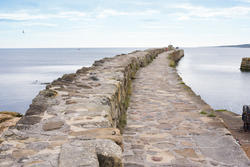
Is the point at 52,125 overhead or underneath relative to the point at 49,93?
underneath

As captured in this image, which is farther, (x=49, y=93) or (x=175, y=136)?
(x=175, y=136)

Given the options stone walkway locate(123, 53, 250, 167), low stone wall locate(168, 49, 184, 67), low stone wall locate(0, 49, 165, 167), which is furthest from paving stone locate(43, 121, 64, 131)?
low stone wall locate(168, 49, 184, 67)

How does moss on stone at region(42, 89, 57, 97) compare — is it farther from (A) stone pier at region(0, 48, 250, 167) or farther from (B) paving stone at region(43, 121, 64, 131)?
(B) paving stone at region(43, 121, 64, 131)

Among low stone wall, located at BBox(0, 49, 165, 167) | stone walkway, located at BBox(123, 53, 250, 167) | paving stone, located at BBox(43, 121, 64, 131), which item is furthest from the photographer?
stone walkway, located at BBox(123, 53, 250, 167)

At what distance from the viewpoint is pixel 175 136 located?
486cm

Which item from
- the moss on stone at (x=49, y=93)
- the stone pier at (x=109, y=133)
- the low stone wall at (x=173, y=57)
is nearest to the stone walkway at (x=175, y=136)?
the stone pier at (x=109, y=133)

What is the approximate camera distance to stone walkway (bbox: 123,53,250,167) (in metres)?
3.95

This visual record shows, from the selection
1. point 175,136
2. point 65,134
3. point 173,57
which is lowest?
point 175,136

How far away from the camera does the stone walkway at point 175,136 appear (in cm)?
395

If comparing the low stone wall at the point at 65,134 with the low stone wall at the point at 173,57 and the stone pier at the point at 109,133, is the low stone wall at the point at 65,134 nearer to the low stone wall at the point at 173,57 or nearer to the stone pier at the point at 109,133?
the stone pier at the point at 109,133

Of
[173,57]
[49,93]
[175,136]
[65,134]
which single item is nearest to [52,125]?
[65,134]

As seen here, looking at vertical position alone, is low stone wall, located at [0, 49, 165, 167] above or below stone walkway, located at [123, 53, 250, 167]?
above

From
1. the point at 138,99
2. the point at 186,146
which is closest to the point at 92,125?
the point at 186,146

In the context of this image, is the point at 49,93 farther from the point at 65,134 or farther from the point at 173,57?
the point at 173,57
